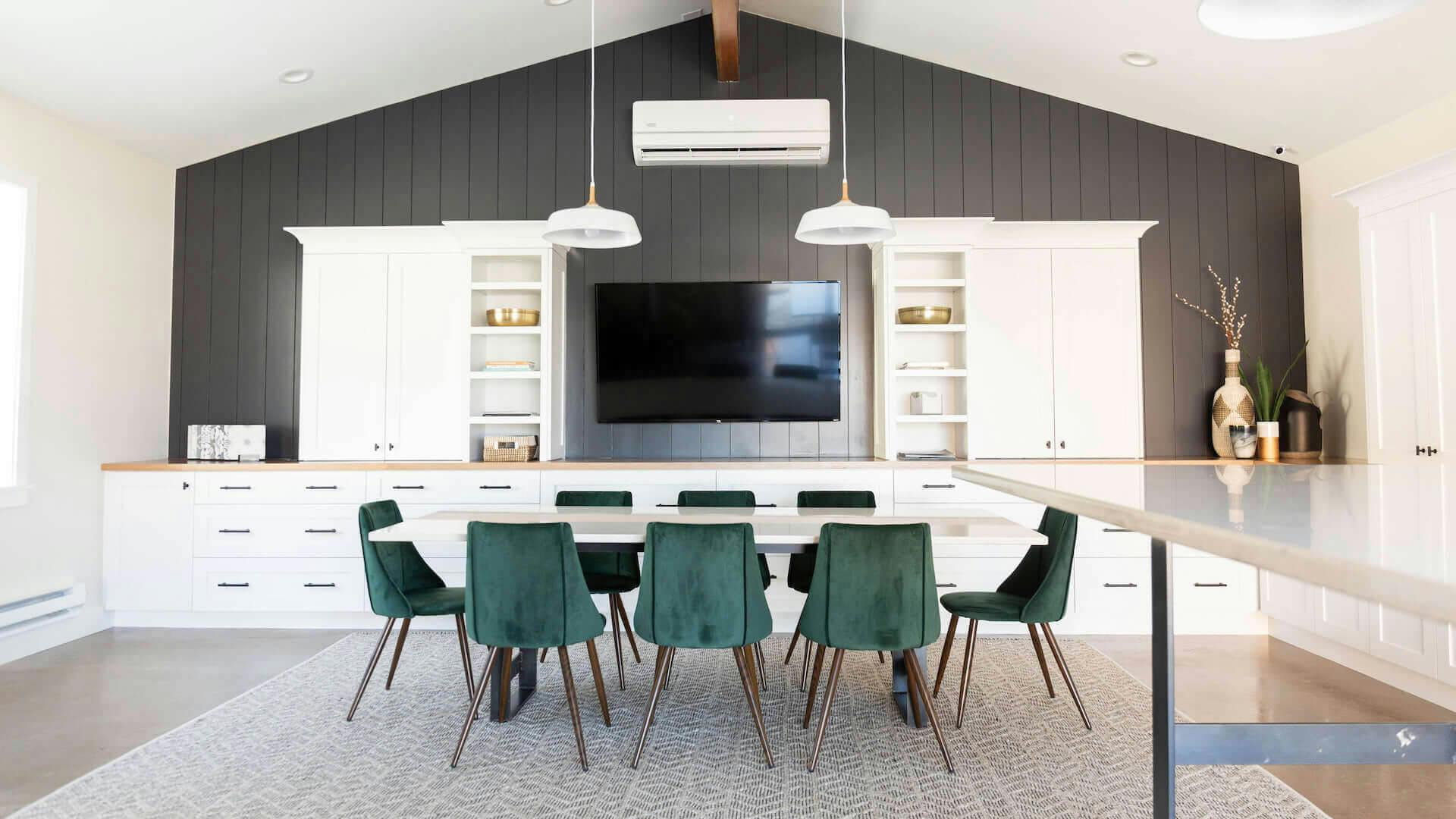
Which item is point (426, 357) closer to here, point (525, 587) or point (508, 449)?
point (508, 449)

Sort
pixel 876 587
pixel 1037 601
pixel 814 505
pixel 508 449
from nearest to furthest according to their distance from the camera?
pixel 876 587, pixel 1037 601, pixel 814 505, pixel 508 449

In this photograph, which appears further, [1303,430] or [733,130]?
[733,130]

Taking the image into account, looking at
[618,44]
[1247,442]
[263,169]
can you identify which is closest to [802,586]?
[1247,442]

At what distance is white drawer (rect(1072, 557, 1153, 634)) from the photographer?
404 centimetres

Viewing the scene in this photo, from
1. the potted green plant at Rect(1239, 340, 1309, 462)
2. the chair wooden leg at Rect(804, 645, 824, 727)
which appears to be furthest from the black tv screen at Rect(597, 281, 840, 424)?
the potted green plant at Rect(1239, 340, 1309, 462)

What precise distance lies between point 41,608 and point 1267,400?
6388mm

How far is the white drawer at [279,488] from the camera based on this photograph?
418cm

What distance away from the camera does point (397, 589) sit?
2898 mm

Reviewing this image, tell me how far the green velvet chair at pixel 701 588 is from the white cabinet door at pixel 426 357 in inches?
90.2

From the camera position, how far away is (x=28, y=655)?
368cm

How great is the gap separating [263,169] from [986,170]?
4447 mm

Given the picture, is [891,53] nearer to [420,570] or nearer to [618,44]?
[618,44]

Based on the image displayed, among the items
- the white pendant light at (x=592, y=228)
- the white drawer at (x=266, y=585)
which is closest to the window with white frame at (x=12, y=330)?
the white drawer at (x=266, y=585)

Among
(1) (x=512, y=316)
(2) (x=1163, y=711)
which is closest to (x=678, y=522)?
(2) (x=1163, y=711)
